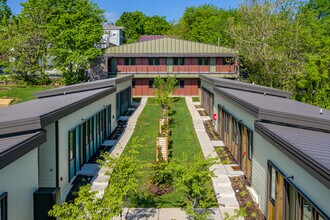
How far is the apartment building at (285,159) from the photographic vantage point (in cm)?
894

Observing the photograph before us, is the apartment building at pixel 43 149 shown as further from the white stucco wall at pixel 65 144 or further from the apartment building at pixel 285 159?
the apartment building at pixel 285 159

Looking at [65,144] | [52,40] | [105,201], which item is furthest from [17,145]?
[52,40]

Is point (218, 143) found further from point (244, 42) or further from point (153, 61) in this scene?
point (153, 61)

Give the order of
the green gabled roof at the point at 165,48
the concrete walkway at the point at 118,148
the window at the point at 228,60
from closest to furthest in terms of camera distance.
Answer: the concrete walkway at the point at 118,148 < the window at the point at 228,60 < the green gabled roof at the point at 165,48

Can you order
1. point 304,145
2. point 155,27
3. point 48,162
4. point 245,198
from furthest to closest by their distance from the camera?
1. point 155,27
2. point 245,198
3. point 48,162
4. point 304,145

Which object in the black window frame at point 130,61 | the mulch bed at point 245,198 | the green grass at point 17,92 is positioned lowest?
the mulch bed at point 245,198

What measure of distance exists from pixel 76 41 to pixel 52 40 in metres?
4.14

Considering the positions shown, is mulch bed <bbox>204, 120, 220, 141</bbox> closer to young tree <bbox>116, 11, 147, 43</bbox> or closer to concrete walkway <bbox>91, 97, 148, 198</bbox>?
concrete walkway <bbox>91, 97, 148, 198</bbox>

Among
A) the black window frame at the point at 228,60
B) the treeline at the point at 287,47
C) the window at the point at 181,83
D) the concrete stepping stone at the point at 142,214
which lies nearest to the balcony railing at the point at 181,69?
the black window frame at the point at 228,60

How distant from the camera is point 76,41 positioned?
47.6 meters

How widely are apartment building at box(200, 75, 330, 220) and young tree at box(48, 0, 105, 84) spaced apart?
1230 inches

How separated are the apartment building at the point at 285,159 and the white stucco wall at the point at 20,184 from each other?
774cm

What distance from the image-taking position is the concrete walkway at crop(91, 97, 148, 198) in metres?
16.4

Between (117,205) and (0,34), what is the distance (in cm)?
4992
